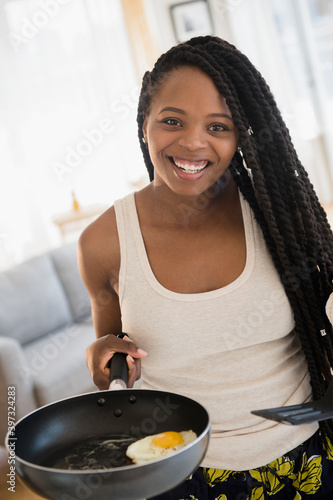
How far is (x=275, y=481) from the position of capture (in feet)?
3.25

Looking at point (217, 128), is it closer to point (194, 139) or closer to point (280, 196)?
point (194, 139)

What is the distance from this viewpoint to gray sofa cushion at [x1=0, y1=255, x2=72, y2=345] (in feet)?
9.46

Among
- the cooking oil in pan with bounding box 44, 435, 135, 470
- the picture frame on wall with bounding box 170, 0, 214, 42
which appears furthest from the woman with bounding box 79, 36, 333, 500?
the picture frame on wall with bounding box 170, 0, 214, 42

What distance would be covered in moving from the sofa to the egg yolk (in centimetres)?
167

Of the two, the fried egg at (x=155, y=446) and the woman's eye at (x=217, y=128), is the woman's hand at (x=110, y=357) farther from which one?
the woman's eye at (x=217, y=128)

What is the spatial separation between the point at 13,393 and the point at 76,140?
9.23 ft

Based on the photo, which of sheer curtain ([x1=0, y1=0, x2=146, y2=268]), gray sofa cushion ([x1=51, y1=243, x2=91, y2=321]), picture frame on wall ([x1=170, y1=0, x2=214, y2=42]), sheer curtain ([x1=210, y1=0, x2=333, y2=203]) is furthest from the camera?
picture frame on wall ([x1=170, y1=0, x2=214, y2=42])

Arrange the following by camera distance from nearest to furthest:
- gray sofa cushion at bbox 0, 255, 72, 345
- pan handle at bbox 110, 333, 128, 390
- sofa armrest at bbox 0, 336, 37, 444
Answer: pan handle at bbox 110, 333, 128, 390
sofa armrest at bbox 0, 336, 37, 444
gray sofa cushion at bbox 0, 255, 72, 345

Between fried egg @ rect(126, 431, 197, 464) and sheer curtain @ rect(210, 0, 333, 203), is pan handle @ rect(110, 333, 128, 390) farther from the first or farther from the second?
sheer curtain @ rect(210, 0, 333, 203)

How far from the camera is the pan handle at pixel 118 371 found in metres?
0.91

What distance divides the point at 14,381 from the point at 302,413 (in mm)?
1855

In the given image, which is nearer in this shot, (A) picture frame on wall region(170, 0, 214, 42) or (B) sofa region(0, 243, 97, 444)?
(B) sofa region(0, 243, 97, 444)

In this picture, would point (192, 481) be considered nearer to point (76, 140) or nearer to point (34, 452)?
point (34, 452)

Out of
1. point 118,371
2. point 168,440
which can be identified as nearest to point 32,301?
point 118,371
